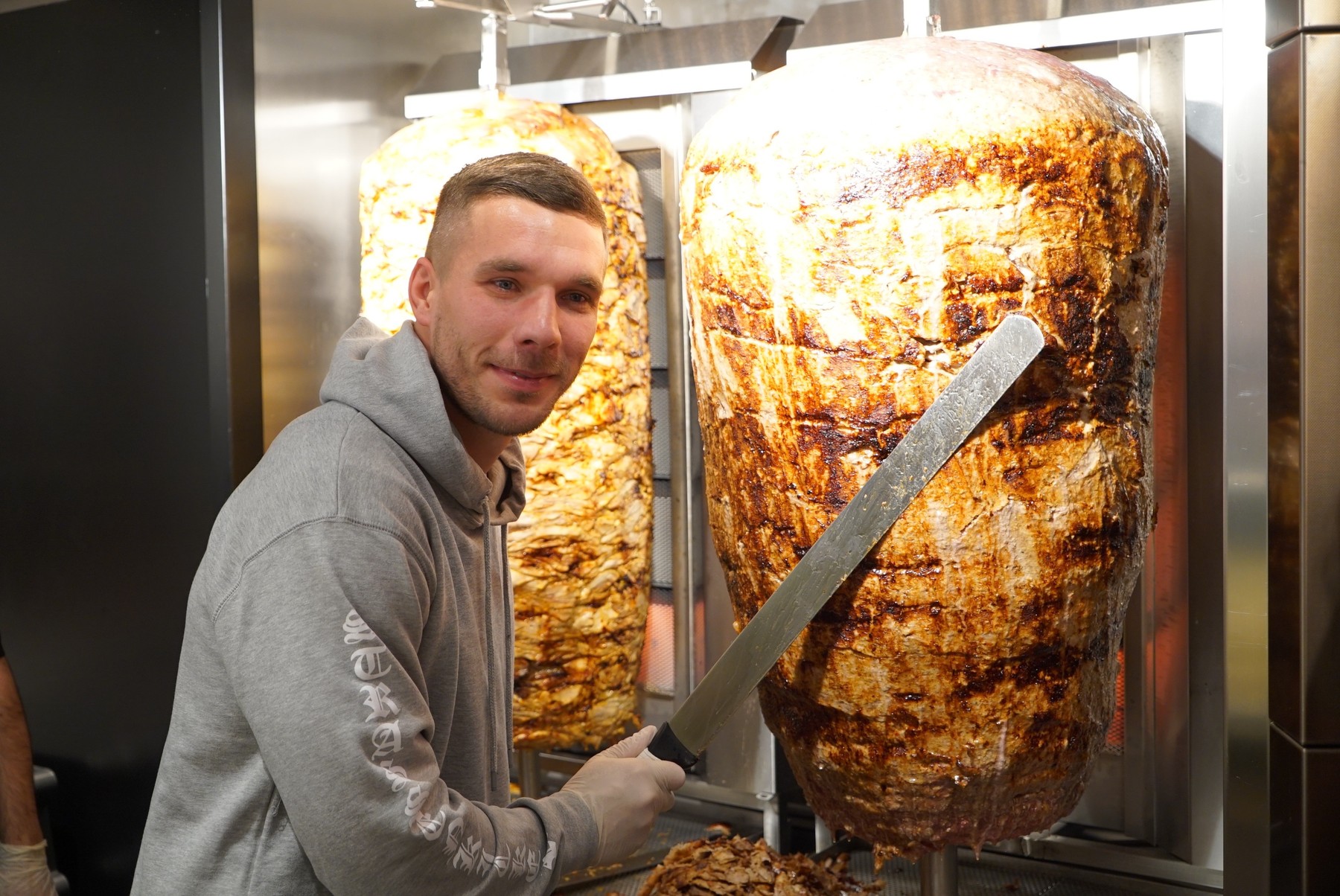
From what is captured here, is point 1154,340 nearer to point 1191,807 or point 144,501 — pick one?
point 1191,807

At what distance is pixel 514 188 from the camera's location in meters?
1.33

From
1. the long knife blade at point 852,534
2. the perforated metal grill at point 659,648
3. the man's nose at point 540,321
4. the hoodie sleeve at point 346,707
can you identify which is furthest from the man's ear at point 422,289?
the perforated metal grill at point 659,648

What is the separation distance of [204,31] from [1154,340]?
1.74 meters

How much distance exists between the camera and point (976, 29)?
78.8 inches

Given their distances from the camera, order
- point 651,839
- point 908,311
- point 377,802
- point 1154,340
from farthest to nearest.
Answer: point 651,839 → point 1154,340 → point 908,311 → point 377,802

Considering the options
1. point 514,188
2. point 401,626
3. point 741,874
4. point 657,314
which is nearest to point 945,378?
point 514,188

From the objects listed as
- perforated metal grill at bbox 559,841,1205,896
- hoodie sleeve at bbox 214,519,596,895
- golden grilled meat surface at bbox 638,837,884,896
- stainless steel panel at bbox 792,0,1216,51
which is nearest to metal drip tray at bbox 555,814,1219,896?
perforated metal grill at bbox 559,841,1205,896

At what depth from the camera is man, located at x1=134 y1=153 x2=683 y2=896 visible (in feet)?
3.54

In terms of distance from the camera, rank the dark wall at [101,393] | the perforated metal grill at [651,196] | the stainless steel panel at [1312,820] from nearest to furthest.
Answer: the stainless steel panel at [1312,820]
the dark wall at [101,393]
the perforated metal grill at [651,196]

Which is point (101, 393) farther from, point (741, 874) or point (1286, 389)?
point (1286, 389)

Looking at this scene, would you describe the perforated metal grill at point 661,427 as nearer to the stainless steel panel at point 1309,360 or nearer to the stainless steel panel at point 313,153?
the stainless steel panel at point 313,153

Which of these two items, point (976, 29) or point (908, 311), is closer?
point (908, 311)

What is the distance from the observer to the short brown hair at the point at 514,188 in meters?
1.34

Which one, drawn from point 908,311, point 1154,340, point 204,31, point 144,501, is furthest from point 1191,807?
point 204,31
